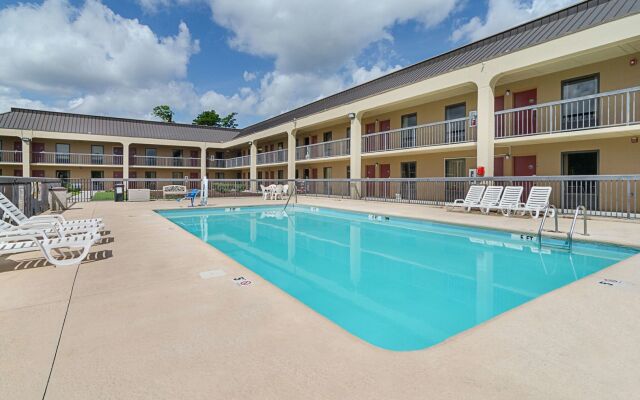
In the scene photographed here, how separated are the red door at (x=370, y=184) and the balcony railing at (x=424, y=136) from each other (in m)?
1.74

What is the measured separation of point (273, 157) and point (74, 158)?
18931 mm

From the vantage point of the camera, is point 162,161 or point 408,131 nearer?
point 408,131

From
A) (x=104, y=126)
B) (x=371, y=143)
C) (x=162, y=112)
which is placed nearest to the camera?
(x=371, y=143)

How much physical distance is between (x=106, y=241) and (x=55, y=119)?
114 feet

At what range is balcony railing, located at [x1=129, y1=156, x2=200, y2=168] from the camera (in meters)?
34.6

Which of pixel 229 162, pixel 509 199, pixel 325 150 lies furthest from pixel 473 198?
pixel 229 162

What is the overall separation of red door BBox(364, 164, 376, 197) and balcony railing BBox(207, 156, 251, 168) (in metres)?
15.6

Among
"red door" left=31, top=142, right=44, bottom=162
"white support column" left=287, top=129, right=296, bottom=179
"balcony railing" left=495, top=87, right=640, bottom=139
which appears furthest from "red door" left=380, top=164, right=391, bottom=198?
"red door" left=31, top=142, right=44, bottom=162

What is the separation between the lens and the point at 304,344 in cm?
249

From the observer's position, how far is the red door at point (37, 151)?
97.8 feet

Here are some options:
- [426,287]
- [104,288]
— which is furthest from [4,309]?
[426,287]

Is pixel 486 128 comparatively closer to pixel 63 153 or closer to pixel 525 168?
pixel 525 168

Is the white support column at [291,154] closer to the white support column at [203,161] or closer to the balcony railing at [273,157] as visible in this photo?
the balcony railing at [273,157]

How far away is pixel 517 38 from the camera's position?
15.1 metres
